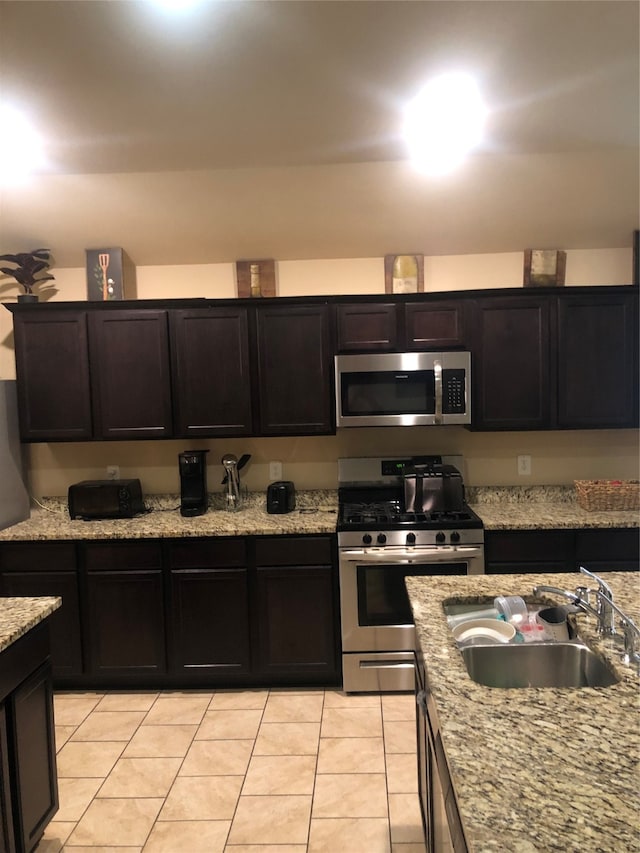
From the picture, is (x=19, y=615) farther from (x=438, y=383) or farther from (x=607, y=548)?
(x=607, y=548)

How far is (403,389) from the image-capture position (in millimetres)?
3066

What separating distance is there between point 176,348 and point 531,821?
277 centimetres

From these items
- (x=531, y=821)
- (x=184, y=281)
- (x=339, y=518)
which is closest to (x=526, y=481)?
(x=339, y=518)

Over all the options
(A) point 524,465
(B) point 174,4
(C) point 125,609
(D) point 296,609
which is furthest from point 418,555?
(B) point 174,4

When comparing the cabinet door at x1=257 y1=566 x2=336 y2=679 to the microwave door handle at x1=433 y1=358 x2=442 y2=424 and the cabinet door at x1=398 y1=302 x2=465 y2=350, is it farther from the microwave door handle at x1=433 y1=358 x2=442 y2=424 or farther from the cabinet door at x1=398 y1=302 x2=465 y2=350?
the cabinet door at x1=398 y1=302 x2=465 y2=350

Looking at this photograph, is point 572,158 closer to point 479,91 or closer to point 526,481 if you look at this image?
point 479,91

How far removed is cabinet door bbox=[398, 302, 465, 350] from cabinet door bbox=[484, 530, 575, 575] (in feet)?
3.59

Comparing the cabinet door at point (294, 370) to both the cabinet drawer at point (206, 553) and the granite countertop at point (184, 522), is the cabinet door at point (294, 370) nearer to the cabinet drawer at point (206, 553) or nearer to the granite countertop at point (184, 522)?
the granite countertop at point (184, 522)

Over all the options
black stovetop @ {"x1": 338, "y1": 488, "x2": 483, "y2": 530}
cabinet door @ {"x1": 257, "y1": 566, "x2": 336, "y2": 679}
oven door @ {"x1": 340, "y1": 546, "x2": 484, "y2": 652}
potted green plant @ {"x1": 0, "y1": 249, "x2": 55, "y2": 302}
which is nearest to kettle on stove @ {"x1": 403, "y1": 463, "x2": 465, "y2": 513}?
black stovetop @ {"x1": 338, "y1": 488, "x2": 483, "y2": 530}

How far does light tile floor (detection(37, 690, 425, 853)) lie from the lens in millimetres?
1960

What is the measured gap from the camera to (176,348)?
313 cm

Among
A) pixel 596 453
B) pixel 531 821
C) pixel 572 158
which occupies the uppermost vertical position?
pixel 572 158

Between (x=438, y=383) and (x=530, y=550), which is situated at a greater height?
(x=438, y=383)

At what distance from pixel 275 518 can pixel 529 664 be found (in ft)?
5.85
